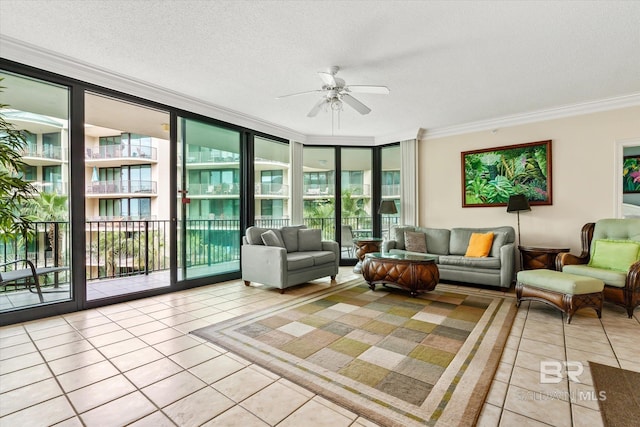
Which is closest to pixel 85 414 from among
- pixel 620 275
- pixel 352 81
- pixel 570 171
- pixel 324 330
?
pixel 324 330

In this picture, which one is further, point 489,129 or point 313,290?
point 489,129

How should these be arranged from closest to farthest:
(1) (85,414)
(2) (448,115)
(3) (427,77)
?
(1) (85,414), (3) (427,77), (2) (448,115)

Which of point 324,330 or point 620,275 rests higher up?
point 620,275

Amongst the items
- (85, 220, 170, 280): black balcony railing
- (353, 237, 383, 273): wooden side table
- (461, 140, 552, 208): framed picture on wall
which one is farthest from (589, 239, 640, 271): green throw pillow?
(85, 220, 170, 280): black balcony railing

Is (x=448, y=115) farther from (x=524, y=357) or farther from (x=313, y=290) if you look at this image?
(x=524, y=357)

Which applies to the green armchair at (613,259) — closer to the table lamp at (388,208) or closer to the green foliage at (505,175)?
the green foliage at (505,175)

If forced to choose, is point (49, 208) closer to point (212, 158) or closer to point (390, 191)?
point (212, 158)

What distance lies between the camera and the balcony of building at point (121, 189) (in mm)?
8391

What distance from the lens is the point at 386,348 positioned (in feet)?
8.23

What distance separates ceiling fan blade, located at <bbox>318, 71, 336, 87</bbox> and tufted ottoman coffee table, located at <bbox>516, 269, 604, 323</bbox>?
10.2 ft

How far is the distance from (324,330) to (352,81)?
2893mm

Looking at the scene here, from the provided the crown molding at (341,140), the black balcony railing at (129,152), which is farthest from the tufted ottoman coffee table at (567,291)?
the black balcony railing at (129,152)

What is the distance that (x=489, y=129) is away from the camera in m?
5.42

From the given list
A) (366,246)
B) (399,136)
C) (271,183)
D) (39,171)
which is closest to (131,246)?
(39,171)
